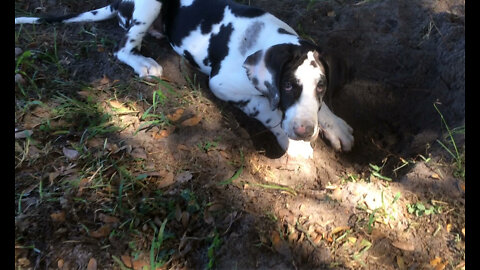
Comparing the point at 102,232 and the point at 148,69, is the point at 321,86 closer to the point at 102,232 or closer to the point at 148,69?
the point at 148,69

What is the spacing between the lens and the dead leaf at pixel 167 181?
2.75 meters

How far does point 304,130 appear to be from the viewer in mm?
2729

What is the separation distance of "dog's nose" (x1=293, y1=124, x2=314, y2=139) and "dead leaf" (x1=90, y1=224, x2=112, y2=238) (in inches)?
56.0

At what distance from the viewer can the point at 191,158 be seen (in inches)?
116

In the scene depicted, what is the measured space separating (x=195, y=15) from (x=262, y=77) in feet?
4.00

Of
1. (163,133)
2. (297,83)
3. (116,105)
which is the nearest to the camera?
(297,83)

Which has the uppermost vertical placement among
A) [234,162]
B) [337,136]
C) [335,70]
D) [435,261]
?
[335,70]

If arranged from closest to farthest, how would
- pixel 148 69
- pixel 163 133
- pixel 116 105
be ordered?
1. pixel 163 133
2. pixel 116 105
3. pixel 148 69

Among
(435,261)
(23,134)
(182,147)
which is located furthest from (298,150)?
(23,134)

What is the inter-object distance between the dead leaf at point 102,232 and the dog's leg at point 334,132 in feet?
6.61

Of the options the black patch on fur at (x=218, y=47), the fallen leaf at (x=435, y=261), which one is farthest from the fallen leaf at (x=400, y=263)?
the black patch on fur at (x=218, y=47)

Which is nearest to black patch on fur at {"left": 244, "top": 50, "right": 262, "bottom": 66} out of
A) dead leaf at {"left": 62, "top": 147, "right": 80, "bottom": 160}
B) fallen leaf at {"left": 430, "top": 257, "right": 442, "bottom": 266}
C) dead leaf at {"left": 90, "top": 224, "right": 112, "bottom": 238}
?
dead leaf at {"left": 62, "top": 147, "right": 80, "bottom": 160}

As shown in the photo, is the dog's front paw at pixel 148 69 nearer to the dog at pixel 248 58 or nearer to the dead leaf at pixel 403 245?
the dog at pixel 248 58

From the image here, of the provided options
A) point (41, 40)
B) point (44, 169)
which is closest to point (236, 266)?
point (44, 169)
